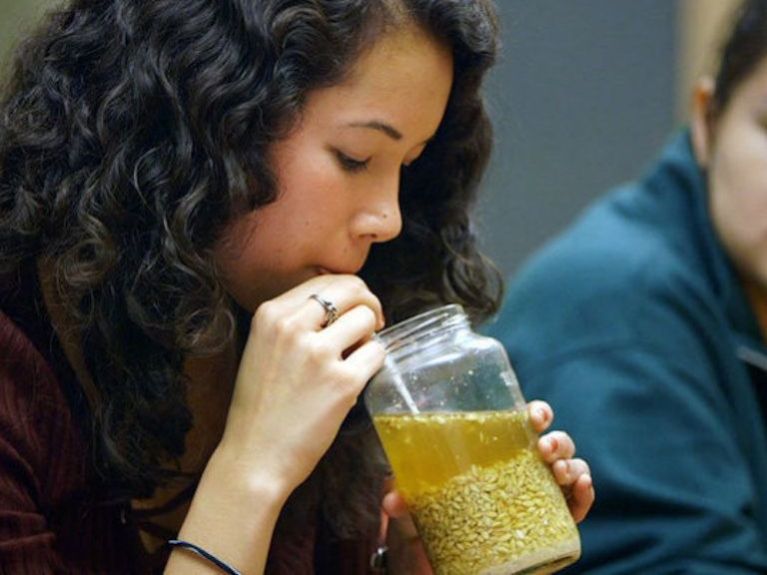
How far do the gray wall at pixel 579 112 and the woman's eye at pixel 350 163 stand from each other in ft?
5.46

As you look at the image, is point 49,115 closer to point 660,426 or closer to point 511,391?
point 511,391

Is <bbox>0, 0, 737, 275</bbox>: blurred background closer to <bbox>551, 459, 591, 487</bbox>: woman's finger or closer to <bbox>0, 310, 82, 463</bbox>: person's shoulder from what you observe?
<bbox>551, 459, 591, 487</bbox>: woman's finger

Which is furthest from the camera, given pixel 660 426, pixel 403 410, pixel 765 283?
pixel 765 283

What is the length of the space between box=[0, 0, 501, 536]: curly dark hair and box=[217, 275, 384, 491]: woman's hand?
6 cm

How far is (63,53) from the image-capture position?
136 cm

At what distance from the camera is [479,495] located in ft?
4.12

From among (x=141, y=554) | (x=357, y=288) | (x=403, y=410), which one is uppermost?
(x=357, y=288)

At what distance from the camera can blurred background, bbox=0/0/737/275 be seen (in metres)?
3.08

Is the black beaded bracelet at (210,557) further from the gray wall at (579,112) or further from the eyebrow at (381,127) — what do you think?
the gray wall at (579,112)

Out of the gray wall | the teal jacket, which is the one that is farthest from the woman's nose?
the gray wall

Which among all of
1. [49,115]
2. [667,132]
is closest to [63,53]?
[49,115]

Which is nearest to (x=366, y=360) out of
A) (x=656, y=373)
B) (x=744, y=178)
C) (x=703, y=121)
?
(x=656, y=373)

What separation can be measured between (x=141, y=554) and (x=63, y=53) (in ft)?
1.55

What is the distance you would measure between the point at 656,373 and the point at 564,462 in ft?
2.13
